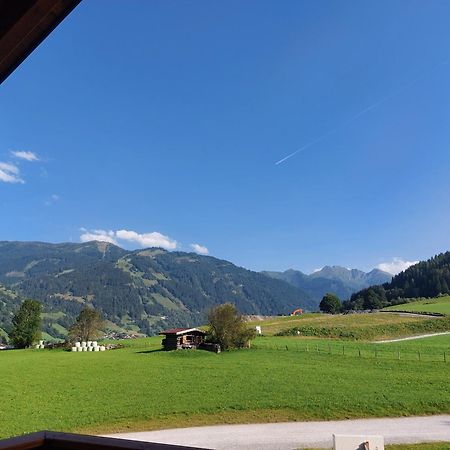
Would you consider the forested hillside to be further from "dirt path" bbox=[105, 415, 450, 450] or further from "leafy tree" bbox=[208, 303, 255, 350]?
"dirt path" bbox=[105, 415, 450, 450]

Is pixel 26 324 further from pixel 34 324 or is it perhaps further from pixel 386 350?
pixel 386 350

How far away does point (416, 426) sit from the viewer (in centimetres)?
2055

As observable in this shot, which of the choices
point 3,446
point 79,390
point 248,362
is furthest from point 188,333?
point 3,446

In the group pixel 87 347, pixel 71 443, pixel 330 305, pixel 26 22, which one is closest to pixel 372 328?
pixel 87 347

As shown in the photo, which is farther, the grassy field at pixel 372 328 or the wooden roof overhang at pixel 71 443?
the grassy field at pixel 372 328

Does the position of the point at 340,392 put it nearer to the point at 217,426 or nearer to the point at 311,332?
the point at 217,426

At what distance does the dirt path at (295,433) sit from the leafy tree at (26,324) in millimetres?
58843

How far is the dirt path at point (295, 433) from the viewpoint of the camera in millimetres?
18234

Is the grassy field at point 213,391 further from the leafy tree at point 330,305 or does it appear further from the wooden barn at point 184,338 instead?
the leafy tree at point 330,305

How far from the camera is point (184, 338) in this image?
173 ft

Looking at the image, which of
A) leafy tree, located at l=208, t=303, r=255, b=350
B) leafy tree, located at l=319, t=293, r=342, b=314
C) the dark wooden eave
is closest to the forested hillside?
leafy tree, located at l=319, t=293, r=342, b=314

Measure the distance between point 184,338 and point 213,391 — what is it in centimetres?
2581

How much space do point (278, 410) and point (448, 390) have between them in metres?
11.7

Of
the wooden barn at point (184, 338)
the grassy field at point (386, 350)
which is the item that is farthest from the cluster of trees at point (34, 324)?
the grassy field at point (386, 350)
